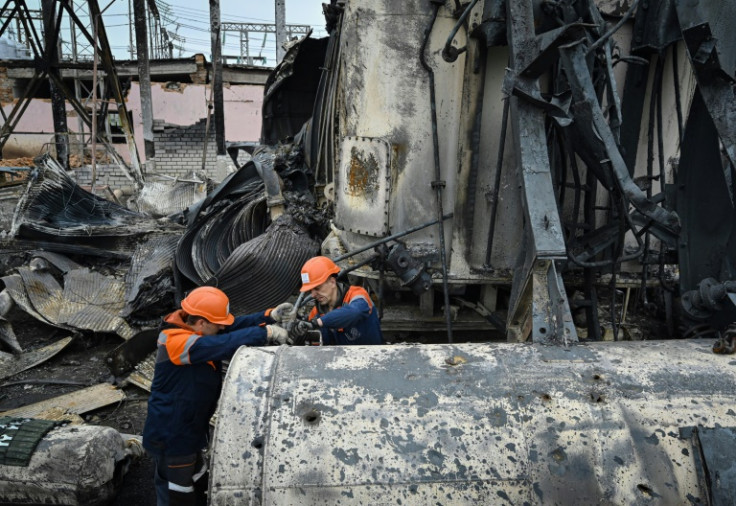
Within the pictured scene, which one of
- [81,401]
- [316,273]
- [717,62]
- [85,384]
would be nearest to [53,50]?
[85,384]

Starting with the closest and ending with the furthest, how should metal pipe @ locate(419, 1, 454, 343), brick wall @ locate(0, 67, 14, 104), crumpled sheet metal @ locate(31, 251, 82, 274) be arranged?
metal pipe @ locate(419, 1, 454, 343)
crumpled sheet metal @ locate(31, 251, 82, 274)
brick wall @ locate(0, 67, 14, 104)

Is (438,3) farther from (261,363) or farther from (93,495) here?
(93,495)

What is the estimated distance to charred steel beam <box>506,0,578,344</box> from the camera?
2.20 meters

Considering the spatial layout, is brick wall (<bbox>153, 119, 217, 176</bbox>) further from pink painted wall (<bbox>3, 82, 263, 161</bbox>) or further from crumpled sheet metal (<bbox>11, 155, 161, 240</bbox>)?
crumpled sheet metal (<bbox>11, 155, 161, 240</bbox>)

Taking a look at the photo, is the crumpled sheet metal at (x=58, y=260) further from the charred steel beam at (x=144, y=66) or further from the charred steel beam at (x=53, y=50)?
the charred steel beam at (x=144, y=66)

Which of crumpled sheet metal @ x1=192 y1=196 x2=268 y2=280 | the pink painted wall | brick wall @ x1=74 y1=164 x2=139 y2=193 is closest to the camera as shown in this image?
crumpled sheet metal @ x1=192 y1=196 x2=268 y2=280

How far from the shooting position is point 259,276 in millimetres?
4836

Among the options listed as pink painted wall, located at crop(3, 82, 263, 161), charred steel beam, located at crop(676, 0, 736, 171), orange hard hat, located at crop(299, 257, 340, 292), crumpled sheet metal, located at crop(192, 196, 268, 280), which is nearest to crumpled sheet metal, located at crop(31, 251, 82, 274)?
crumpled sheet metal, located at crop(192, 196, 268, 280)

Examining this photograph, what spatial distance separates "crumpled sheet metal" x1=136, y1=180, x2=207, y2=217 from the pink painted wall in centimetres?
747

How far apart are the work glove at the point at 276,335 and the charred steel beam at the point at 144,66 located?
11.1m

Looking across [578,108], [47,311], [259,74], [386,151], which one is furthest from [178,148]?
[578,108]

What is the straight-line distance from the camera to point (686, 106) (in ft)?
11.1

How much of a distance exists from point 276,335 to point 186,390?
19.7 inches

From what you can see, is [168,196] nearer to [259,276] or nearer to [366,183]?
[259,276]
